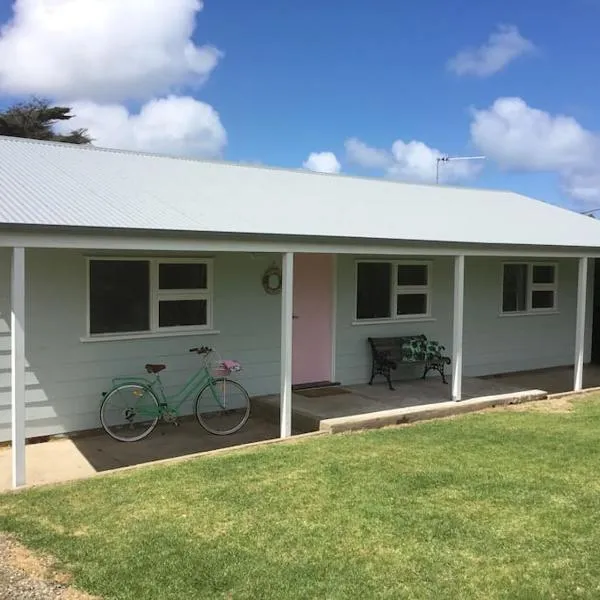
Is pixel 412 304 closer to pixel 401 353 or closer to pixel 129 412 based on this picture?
pixel 401 353

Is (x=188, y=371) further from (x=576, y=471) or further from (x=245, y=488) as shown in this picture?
(x=576, y=471)

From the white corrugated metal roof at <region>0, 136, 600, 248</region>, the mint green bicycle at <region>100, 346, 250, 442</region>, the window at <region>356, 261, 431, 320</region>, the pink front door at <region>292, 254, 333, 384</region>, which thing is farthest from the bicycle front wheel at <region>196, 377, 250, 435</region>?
the window at <region>356, 261, 431, 320</region>

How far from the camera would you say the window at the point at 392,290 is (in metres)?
10.6

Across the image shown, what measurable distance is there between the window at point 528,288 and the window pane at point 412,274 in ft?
6.58

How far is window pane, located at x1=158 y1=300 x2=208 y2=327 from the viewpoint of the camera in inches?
339

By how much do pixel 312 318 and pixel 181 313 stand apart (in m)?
2.19

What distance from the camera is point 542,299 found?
13.2m

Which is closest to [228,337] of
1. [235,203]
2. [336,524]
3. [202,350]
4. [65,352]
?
[202,350]

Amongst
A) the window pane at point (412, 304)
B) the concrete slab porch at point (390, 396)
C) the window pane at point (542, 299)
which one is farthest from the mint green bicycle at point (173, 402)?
the window pane at point (542, 299)

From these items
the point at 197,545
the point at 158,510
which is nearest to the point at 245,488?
the point at 158,510

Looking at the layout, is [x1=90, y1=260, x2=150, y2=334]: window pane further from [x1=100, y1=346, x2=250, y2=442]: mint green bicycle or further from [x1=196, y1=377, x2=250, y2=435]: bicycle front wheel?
[x1=196, y1=377, x2=250, y2=435]: bicycle front wheel

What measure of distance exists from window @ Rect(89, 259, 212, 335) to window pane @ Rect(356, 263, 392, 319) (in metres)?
2.67

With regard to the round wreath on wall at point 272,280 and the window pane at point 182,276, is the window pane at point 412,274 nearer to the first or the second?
the round wreath on wall at point 272,280

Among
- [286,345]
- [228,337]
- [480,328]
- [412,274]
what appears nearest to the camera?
[286,345]
